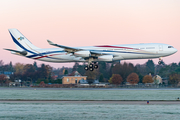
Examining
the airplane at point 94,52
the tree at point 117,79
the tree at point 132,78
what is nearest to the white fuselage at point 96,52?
the airplane at point 94,52

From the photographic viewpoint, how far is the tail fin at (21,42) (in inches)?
2579

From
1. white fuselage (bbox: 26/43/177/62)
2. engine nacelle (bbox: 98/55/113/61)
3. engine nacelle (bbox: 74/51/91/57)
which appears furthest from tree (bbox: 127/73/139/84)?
engine nacelle (bbox: 74/51/91/57)

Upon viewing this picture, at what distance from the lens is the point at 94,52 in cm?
5709

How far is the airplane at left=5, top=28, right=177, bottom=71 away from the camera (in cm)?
5438

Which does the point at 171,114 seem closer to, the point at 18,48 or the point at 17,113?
the point at 17,113

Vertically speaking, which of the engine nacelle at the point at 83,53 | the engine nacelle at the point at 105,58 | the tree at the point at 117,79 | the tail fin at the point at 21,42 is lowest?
the tree at the point at 117,79

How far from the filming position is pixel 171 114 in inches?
1368

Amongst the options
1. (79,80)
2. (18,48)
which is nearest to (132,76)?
(79,80)

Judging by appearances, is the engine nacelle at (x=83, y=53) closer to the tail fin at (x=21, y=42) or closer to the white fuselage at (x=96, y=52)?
the white fuselage at (x=96, y=52)

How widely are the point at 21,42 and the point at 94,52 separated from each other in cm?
2190

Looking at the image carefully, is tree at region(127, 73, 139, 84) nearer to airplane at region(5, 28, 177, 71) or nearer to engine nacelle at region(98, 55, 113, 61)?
airplane at region(5, 28, 177, 71)

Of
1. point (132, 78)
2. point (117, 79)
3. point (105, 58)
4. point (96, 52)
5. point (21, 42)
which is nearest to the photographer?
point (105, 58)

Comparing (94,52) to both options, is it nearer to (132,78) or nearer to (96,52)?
(96,52)

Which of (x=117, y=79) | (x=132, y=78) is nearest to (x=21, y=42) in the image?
(x=117, y=79)
